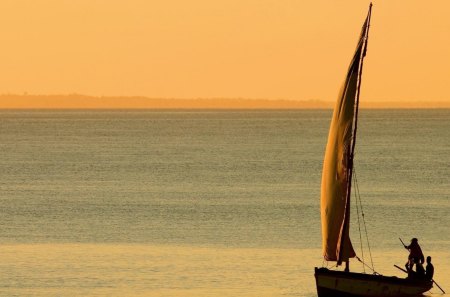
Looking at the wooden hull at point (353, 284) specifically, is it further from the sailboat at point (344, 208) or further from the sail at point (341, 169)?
the sail at point (341, 169)

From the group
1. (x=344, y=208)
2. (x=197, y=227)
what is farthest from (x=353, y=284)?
(x=197, y=227)

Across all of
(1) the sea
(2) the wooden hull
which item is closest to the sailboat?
(2) the wooden hull

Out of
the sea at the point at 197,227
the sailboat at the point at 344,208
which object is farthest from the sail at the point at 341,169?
the sea at the point at 197,227

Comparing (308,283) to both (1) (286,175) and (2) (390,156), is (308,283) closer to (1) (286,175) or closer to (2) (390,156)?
(1) (286,175)

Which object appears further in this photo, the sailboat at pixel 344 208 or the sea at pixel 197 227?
the sea at pixel 197 227

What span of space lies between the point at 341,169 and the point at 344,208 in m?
1.40

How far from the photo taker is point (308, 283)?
166ft

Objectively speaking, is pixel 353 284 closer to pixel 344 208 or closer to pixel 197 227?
pixel 344 208

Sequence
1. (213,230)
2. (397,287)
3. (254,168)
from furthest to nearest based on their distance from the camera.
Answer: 1. (254,168)
2. (213,230)
3. (397,287)

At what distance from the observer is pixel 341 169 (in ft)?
153

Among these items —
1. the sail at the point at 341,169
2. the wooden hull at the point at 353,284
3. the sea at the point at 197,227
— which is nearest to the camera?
the wooden hull at the point at 353,284

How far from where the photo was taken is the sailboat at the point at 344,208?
44094 millimetres

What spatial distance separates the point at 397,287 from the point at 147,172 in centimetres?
8591

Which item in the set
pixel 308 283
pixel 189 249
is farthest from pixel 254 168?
pixel 308 283
